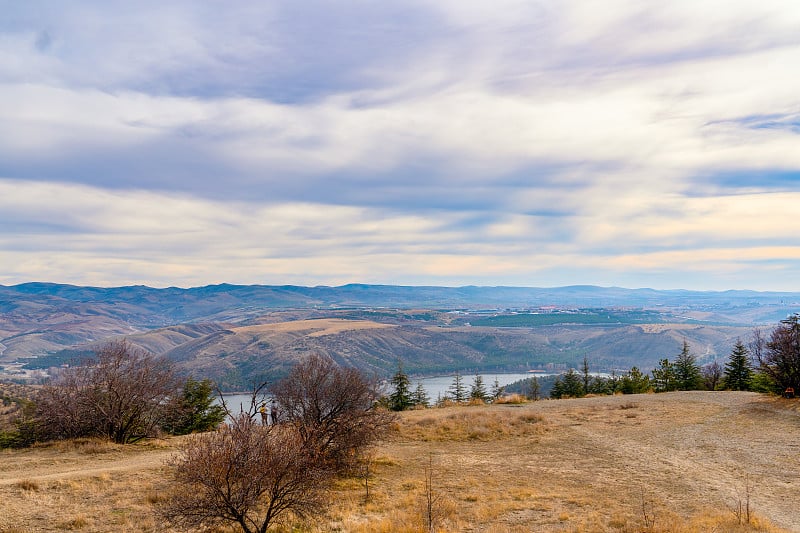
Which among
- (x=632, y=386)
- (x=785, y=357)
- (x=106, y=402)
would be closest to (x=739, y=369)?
(x=632, y=386)

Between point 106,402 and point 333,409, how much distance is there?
39.2 ft

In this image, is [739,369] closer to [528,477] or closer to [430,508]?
[528,477]

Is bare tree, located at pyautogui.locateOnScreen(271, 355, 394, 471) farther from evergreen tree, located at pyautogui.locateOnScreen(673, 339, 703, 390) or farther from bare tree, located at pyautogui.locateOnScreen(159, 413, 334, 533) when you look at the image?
evergreen tree, located at pyautogui.locateOnScreen(673, 339, 703, 390)

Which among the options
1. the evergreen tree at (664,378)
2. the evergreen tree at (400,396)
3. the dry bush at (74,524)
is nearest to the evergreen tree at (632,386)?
the evergreen tree at (664,378)

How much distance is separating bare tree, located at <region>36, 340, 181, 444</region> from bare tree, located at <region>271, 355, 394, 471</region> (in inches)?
322

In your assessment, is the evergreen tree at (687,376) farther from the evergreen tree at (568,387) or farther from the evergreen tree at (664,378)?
the evergreen tree at (568,387)

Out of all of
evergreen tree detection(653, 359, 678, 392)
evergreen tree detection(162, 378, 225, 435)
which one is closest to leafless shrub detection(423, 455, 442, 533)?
evergreen tree detection(162, 378, 225, 435)

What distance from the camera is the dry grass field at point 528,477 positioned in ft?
39.4

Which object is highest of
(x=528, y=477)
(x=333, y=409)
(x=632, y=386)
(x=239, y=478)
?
(x=239, y=478)

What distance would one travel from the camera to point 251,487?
1041cm

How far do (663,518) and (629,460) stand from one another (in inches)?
256

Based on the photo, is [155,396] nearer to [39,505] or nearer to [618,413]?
[39,505]

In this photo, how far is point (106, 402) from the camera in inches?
912

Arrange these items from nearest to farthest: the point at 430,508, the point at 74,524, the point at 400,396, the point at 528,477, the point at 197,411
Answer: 1. the point at 74,524
2. the point at 430,508
3. the point at 528,477
4. the point at 197,411
5. the point at 400,396
